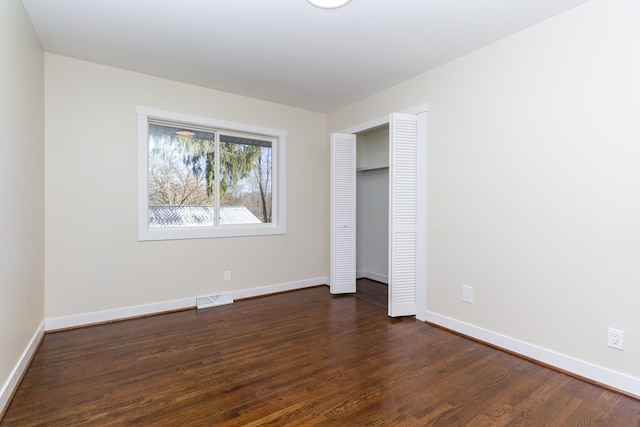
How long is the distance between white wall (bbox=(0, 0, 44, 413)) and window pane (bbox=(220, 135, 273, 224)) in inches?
67.2

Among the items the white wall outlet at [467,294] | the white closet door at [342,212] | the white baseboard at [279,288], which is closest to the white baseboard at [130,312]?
the white baseboard at [279,288]

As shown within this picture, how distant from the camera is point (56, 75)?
284cm

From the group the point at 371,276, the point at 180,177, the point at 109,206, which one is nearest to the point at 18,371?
the point at 109,206

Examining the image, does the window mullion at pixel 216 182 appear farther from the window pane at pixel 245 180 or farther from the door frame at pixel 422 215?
the door frame at pixel 422 215

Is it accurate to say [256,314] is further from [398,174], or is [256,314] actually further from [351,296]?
[398,174]

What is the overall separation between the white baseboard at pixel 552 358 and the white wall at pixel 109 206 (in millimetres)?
2443

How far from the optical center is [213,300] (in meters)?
3.62

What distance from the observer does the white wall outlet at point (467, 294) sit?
2785mm

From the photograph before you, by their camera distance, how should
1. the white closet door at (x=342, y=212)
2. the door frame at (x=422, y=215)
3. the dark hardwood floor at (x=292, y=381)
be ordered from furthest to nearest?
the white closet door at (x=342, y=212) < the door frame at (x=422, y=215) < the dark hardwood floor at (x=292, y=381)

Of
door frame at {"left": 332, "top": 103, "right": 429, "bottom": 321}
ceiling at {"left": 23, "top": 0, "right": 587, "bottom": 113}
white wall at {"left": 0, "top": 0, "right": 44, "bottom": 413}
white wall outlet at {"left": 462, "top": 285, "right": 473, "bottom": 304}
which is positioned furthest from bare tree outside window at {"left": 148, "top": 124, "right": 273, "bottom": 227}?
white wall outlet at {"left": 462, "top": 285, "right": 473, "bottom": 304}

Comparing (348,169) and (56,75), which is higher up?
(56,75)

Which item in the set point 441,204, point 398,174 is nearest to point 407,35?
point 398,174

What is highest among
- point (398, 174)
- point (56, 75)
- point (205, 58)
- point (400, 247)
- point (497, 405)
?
point (205, 58)

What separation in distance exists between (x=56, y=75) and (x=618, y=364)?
489 cm
